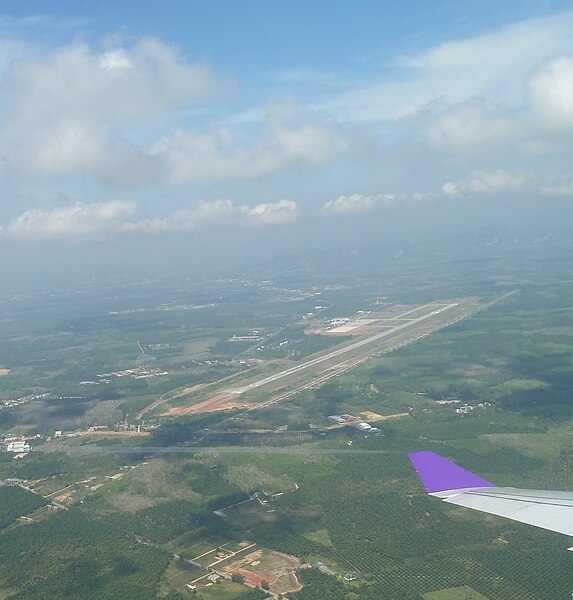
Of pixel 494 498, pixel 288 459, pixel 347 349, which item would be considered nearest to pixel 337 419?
pixel 288 459

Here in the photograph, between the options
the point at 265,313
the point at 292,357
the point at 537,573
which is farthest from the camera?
the point at 265,313

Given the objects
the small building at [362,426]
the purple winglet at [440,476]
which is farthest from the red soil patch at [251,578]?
the small building at [362,426]

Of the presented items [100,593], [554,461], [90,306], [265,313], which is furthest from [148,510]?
[90,306]

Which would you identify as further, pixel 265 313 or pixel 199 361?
pixel 265 313

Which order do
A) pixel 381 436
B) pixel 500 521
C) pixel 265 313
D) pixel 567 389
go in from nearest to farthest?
pixel 500 521 → pixel 381 436 → pixel 567 389 → pixel 265 313

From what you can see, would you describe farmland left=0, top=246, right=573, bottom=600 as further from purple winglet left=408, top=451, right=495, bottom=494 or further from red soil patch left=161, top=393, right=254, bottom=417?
purple winglet left=408, top=451, right=495, bottom=494

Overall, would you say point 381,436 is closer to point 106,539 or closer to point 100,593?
point 106,539

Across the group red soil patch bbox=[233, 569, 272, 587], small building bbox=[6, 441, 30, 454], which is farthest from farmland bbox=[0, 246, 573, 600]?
small building bbox=[6, 441, 30, 454]

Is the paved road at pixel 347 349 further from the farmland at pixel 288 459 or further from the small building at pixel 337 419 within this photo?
the small building at pixel 337 419
